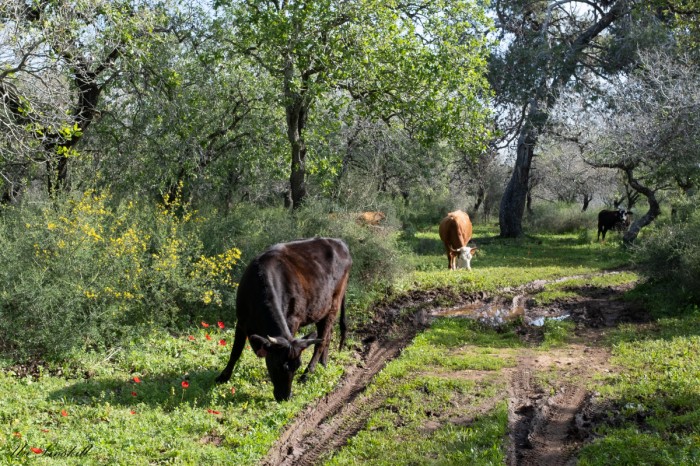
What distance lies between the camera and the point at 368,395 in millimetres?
7496

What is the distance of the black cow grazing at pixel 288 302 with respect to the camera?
7.05m

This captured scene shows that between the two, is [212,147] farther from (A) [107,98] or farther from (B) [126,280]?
(B) [126,280]

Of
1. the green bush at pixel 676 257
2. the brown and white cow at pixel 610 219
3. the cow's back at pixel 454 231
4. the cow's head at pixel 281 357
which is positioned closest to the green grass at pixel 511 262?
the cow's back at pixel 454 231

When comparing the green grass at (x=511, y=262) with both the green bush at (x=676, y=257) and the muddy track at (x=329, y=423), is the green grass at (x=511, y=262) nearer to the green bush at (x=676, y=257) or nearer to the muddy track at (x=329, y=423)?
the green bush at (x=676, y=257)

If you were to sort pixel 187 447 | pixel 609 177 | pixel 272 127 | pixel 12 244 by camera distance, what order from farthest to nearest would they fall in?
pixel 609 177, pixel 272 127, pixel 12 244, pixel 187 447

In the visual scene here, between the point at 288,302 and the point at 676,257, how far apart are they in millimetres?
8623

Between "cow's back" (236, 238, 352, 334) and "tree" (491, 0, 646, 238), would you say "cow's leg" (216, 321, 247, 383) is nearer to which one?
"cow's back" (236, 238, 352, 334)

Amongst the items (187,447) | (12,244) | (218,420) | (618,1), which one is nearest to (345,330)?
(218,420)

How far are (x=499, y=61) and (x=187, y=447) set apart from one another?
70.4ft

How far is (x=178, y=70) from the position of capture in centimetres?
1455

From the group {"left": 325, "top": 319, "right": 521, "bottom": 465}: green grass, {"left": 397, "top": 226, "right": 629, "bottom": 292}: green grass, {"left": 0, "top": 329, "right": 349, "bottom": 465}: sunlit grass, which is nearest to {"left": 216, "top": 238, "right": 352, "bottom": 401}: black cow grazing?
{"left": 0, "top": 329, "right": 349, "bottom": 465}: sunlit grass

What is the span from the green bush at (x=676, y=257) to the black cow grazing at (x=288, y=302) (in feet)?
21.2

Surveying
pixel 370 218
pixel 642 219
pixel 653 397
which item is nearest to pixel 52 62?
pixel 370 218

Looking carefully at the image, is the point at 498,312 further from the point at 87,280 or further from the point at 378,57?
the point at 87,280
